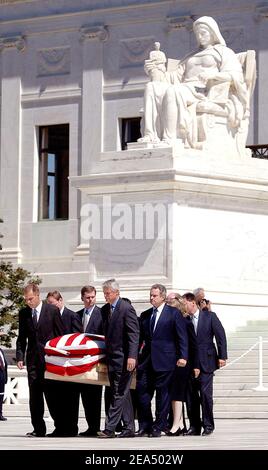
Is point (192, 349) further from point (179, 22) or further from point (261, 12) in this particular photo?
point (179, 22)

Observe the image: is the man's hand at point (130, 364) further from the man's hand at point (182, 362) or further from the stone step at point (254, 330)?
the stone step at point (254, 330)

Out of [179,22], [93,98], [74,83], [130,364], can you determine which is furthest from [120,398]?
[74,83]

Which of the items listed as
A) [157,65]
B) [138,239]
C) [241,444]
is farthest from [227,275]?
[241,444]

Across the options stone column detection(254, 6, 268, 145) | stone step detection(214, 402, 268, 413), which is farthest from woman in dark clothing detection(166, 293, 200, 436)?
stone column detection(254, 6, 268, 145)

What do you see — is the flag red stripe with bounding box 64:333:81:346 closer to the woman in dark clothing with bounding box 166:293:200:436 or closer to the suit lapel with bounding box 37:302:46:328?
the suit lapel with bounding box 37:302:46:328

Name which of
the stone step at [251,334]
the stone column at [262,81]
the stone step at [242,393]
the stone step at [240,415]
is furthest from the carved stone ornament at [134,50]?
the stone step at [240,415]

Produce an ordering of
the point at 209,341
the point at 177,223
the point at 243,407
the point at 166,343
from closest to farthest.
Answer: the point at 166,343 < the point at 209,341 < the point at 243,407 < the point at 177,223

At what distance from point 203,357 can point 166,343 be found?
121cm

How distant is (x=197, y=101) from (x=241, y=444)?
45.5 feet

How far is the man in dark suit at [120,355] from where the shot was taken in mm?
21438

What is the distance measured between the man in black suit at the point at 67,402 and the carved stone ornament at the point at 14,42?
30.0 meters

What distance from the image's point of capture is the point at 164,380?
72.0ft

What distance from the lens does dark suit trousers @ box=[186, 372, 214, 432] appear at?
2258 cm

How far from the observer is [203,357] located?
75.4ft
